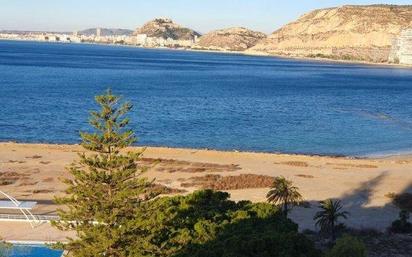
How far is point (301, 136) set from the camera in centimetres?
5891

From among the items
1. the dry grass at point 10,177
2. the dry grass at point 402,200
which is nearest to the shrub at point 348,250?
the dry grass at point 402,200

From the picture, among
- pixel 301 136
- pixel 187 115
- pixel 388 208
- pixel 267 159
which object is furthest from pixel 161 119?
pixel 388 208

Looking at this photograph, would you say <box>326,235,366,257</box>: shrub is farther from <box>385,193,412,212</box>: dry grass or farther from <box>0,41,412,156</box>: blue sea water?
<box>0,41,412,156</box>: blue sea water

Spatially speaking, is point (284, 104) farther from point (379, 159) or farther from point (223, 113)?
point (379, 159)

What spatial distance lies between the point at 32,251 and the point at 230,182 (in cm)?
1499

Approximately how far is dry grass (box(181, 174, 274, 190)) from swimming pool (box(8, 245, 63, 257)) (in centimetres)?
1281

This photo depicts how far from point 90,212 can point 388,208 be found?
60.3 feet

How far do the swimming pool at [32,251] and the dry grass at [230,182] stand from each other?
42.0 ft

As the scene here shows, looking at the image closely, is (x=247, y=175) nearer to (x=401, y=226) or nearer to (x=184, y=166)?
(x=184, y=166)

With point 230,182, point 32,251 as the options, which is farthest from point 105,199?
point 230,182

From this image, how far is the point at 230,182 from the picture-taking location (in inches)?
1355

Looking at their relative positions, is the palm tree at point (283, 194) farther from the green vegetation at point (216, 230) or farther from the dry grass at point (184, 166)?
the dry grass at point (184, 166)

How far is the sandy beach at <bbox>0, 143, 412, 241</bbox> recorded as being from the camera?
28078 mm

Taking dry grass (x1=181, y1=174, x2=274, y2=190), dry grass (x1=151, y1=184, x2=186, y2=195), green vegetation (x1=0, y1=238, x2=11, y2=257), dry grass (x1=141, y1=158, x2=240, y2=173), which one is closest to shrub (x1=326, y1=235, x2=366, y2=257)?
green vegetation (x1=0, y1=238, x2=11, y2=257)
